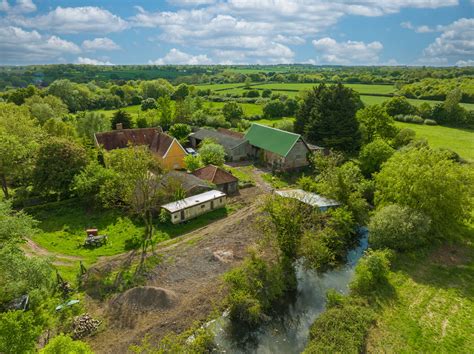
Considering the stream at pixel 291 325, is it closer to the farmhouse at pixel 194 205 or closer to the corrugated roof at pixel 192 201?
the farmhouse at pixel 194 205

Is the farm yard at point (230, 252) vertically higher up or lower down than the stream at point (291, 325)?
higher up

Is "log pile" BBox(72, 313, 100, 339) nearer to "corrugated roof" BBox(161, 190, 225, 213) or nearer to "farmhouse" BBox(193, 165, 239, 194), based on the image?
"corrugated roof" BBox(161, 190, 225, 213)

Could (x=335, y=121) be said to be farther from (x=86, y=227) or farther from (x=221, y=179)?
(x=86, y=227)

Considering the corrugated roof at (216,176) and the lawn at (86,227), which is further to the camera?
the corrugated roof at (216,176)

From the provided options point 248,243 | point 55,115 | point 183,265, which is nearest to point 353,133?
point 248,243

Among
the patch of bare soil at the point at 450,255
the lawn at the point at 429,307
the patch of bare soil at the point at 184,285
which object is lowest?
the patch of bare soil at the point at 184,285

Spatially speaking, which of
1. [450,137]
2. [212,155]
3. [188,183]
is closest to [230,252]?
[188,183]

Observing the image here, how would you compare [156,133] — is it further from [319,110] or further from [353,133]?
[353,133]

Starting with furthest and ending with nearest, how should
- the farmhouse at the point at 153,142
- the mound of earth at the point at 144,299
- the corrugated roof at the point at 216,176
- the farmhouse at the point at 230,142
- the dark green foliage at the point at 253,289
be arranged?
1. the farmhouse at the point at 230,142
2. the farmhouse at the point at 153,142
3. the corrugated roof at the point at 216,176
4. the mound of earth at the point at 144,299
5. the dark green foliage at the point at 253,289

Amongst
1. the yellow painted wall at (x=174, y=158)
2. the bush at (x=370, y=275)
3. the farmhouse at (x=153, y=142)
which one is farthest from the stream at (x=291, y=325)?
the farmhouse at (x=153, y=142)
